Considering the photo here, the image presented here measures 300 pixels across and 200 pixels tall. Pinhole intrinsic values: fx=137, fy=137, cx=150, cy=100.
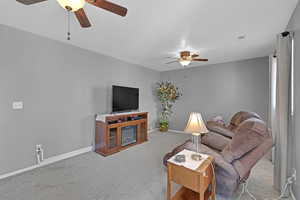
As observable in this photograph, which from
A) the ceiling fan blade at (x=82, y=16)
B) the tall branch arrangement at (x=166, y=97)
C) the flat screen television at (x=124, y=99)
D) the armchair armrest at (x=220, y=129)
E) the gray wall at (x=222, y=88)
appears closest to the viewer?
the ceiling fan blade at (x=82, y=16)

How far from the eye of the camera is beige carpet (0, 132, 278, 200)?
190 cm

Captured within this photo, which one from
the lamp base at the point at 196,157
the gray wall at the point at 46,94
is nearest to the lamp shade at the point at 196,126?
the lamp base at the point at 196,157

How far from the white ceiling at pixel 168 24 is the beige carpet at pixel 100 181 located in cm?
254

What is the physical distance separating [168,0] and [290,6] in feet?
5.30

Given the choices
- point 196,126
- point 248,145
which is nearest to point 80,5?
point 196,126

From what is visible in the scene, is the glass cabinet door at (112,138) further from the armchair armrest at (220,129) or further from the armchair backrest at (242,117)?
the armchair backrest at (242,117)

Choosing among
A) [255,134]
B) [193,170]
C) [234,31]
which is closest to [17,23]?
[193,170]

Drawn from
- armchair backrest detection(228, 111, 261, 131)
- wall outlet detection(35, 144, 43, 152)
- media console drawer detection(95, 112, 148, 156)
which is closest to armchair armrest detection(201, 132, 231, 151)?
armchair backrest detection(228, 111, 261, 131)

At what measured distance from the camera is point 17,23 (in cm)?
227

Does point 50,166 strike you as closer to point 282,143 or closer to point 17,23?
point 17,23

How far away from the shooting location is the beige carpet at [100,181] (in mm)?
1896

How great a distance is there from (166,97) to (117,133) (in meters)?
2.77

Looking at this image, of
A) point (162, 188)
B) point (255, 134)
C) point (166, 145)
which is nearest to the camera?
point (255, 134)

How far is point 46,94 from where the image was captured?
2785mm
